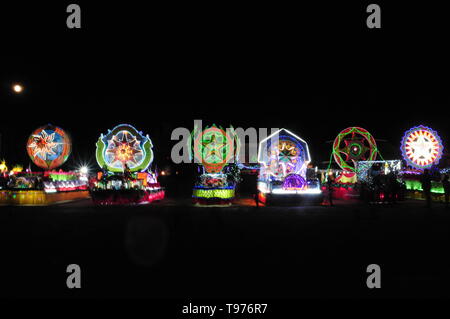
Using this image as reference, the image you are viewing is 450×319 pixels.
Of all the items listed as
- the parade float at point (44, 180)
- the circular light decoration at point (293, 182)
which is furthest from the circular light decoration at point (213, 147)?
the parade float at point (44, 180)

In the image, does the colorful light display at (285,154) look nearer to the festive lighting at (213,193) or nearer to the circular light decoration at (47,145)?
the festive lighting at (213,193)

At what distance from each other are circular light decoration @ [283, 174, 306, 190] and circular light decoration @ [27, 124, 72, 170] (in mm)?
15048

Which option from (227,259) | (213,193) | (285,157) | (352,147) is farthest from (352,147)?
(227,259)

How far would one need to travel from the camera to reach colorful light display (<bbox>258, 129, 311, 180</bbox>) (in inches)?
856

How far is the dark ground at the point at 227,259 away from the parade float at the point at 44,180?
11.4m

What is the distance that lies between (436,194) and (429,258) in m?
16.1

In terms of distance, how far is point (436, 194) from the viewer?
821 inches

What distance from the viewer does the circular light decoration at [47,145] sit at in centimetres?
2508

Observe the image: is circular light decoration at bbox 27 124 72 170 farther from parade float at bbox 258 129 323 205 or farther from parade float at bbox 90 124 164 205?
parade float at bbox 258 129 323 205

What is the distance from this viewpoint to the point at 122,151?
72.9 feet
